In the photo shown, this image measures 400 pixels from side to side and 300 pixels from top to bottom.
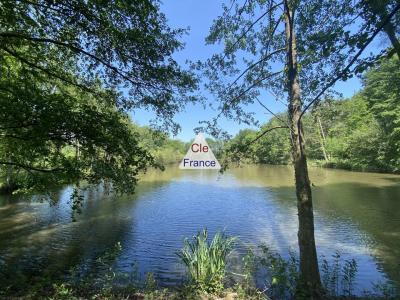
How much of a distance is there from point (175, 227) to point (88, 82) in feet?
30.5

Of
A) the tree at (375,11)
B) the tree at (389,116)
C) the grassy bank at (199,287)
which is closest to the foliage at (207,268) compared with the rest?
the grassy bank at (199,287)

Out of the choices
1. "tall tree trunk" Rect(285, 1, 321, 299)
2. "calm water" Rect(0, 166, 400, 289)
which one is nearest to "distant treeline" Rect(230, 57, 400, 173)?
"calm water" Rect(0, 166, 400, 289)

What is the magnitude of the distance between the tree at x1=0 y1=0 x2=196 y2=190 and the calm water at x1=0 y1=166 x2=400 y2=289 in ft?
5.59

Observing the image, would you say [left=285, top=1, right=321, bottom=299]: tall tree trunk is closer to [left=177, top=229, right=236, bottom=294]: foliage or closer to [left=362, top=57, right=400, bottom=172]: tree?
[left=177, top=229, right=236, bottom=294]: foliage

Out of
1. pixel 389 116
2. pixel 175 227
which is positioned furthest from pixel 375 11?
pixel 389 116

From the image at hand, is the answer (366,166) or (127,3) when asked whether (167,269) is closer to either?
(127,3)

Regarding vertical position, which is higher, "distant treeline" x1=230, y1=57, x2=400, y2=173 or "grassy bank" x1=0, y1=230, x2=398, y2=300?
"distant treeline" x1=230, y1=57, x2=400, y2=173

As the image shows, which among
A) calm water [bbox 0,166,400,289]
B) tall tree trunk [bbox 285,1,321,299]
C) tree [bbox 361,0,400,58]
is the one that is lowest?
calm water [bbox 0,166,400,289]

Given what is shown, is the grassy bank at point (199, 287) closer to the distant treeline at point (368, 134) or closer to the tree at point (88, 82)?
the tree at point (88, 82)

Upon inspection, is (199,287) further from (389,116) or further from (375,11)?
(389,116)

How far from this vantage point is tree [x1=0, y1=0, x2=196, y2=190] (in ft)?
18.7

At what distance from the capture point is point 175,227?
15.3 m

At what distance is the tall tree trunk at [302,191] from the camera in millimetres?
6344

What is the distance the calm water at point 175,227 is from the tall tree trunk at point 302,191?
8.21ft
